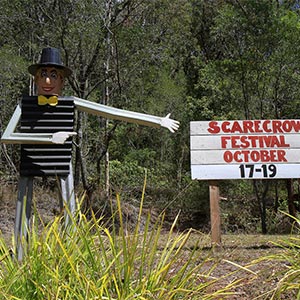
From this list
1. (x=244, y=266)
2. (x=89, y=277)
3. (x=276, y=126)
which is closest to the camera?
(x=89, y=277)

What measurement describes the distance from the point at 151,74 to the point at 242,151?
9306mm

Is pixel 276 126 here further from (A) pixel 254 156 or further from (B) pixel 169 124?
(B) pixel 169 124

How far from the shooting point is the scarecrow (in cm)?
388

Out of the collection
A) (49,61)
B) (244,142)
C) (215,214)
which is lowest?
(215,214)

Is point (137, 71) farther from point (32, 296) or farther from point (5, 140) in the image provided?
point (32, 296)

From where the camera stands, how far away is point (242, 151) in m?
5.15

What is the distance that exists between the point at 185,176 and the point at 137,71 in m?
4.34

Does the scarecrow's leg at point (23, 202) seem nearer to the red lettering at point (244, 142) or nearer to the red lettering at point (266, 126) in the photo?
the red lettering at point (244, 142)

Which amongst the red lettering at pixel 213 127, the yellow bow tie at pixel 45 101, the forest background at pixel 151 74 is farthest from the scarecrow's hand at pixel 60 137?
the forest background at pixel 151 74

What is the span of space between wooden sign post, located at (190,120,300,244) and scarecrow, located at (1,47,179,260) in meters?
1.11

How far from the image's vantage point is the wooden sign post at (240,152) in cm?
512

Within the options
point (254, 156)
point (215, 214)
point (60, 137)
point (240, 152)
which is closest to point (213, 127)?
point (240, 152)

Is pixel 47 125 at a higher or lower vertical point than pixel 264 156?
higher

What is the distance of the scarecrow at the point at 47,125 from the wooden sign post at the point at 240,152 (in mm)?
1111
